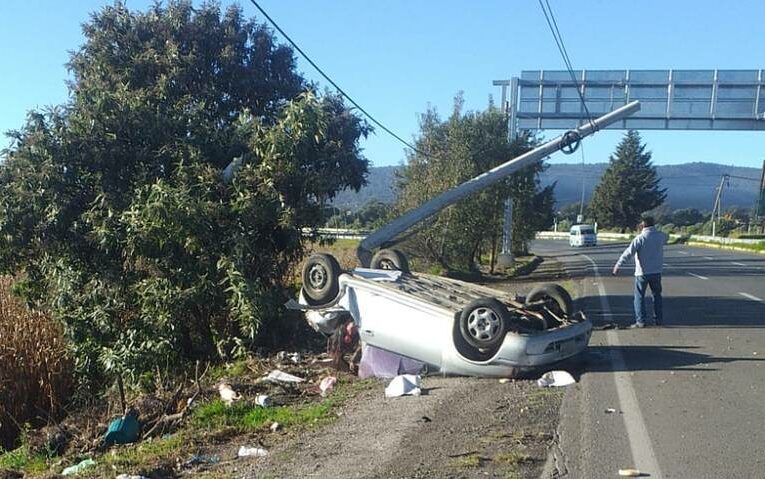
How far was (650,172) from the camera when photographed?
8556 centimetres

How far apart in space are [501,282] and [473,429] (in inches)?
642

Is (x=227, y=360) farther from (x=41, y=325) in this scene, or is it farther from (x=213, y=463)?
(x=213, y=463)

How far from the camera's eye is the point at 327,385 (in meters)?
8.73

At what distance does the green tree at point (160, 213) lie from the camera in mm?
10922

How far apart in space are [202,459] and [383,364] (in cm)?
295

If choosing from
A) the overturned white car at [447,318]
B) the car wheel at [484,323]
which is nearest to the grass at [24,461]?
the overturned white car at [447,318]

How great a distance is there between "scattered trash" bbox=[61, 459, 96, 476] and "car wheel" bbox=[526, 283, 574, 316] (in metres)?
5.22

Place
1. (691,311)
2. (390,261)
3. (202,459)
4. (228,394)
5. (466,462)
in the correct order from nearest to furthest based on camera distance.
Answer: (466,462), (202,459), (228,394), (390,261), (691,311)

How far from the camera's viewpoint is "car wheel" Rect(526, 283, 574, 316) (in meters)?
9.45

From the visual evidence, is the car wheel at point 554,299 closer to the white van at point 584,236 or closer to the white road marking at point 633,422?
the white road marking at point 633,422

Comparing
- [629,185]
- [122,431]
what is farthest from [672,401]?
[629,185]

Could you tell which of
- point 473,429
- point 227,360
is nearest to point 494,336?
point 473,429

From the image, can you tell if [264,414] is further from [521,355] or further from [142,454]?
[521,355]

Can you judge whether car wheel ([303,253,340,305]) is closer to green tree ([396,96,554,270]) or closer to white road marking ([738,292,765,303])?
white road marking ([738,292,765,303])
